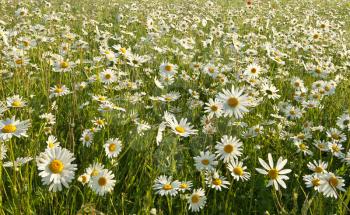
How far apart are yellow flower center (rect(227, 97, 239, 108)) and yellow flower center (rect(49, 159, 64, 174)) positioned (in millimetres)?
1266

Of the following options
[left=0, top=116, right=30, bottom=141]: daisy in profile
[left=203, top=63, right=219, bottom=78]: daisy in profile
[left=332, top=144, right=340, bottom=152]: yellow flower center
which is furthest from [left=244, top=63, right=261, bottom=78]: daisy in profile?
[left=0, top=116, right=30, bottom=141]: daisy in profile

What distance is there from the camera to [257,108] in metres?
3.70

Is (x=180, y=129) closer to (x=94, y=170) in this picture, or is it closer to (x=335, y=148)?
(x=94, y=170)

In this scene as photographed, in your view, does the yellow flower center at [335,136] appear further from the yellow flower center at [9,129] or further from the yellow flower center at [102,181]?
the yellow flower center at [9,129]

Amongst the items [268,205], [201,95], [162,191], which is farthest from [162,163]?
[201,95]

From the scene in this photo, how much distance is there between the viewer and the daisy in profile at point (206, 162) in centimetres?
242

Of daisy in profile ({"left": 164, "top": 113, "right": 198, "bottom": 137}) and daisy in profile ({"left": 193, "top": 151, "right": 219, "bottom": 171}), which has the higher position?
daisy in profile ({"left": 164, "top": 113, "right": 198, "bottom": 137})

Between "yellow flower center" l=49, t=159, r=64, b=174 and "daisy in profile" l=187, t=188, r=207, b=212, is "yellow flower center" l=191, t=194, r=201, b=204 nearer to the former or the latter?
"daisy in profile" l=187, t=188, r=207, b=212

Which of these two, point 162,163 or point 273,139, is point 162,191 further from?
point 273,139

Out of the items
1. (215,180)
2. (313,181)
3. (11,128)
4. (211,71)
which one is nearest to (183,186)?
(215,180)

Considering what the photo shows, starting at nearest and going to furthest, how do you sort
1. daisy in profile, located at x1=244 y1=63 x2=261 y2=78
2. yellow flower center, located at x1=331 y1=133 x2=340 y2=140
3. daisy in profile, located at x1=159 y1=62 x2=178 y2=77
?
yellow flower center, located at x1=331 y1=133 x2=340 y2=140 < daisy in profile, located at x1=244 y1=63 x2=261 y2=78 < daisy in profile, located at x1=159 y1=62 x2=178 y2=77

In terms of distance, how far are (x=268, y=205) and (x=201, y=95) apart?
2.16 metres

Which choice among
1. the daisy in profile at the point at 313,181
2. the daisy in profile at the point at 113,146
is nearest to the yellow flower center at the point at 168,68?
the daisy in profile at the point at 113,146

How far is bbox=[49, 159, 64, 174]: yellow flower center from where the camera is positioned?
1.68 metres
